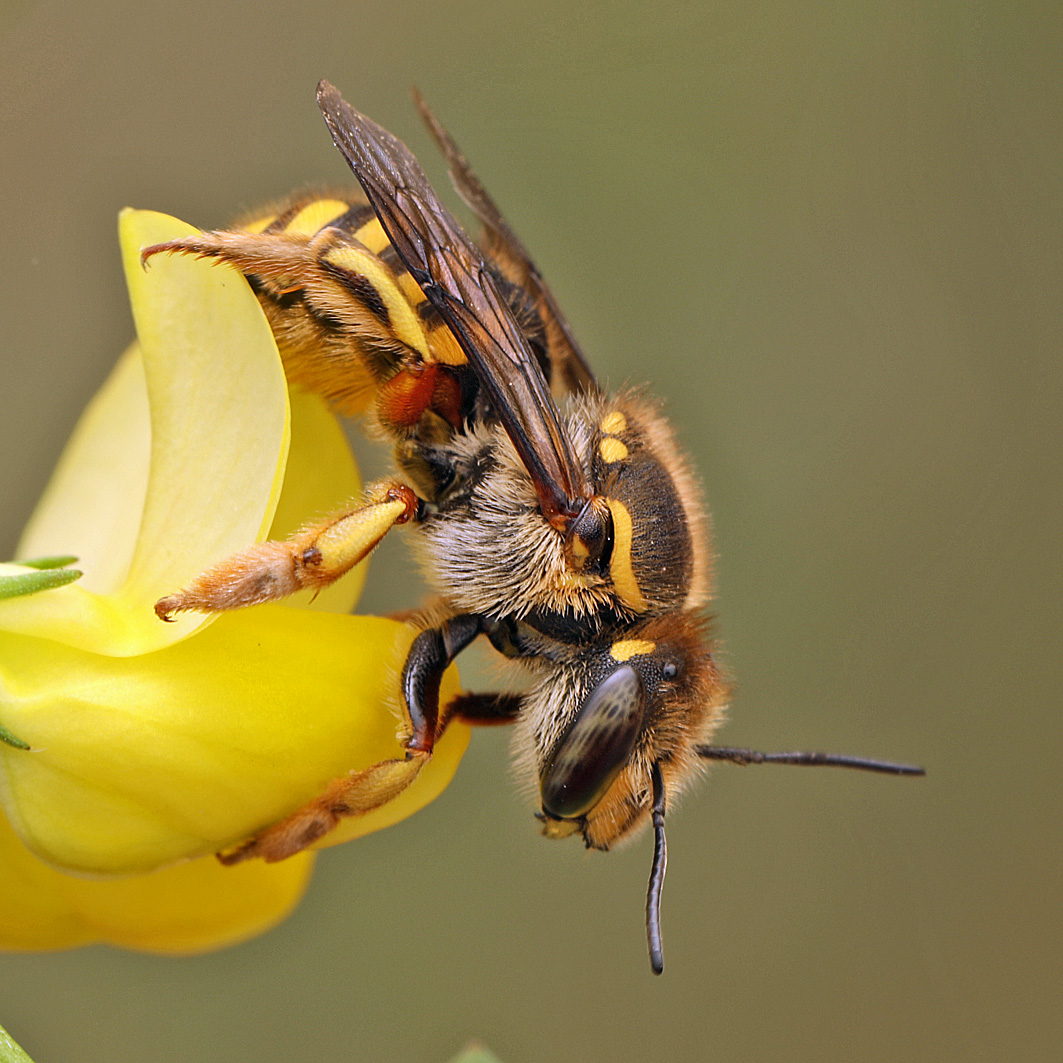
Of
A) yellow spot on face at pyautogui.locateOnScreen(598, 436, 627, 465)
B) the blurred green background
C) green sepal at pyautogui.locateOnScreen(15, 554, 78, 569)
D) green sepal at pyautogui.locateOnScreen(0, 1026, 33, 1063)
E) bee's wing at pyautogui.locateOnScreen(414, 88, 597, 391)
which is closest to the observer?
green sepal at pyautogui.locateOnScreen(0, 1026, 33, 1063)

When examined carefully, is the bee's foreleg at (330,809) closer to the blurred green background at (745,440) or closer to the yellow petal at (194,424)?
the yellow petal at (194,424)

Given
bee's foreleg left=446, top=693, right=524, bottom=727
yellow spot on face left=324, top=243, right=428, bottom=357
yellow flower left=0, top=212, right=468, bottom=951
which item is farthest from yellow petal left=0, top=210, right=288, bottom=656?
bee's foreleg left=446, top=693, right=524, bottom=727

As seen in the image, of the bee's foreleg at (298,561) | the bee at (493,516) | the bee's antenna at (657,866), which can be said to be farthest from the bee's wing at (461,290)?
the bee's antenna at (657,866)

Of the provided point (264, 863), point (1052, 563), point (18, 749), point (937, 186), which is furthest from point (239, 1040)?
point (937, 186)

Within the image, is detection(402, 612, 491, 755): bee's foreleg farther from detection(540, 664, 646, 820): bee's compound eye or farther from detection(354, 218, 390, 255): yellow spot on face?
detection(354, 218, 390, 255): yellow spot on face

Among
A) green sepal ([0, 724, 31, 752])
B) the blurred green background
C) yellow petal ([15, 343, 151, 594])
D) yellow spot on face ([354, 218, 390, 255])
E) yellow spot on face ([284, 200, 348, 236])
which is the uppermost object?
yellow spot on face ([284, 200, 348, 236])

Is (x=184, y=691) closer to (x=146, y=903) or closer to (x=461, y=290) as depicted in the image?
(x=146, y=903)

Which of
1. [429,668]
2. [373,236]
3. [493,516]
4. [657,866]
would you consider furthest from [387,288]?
[657,866]
